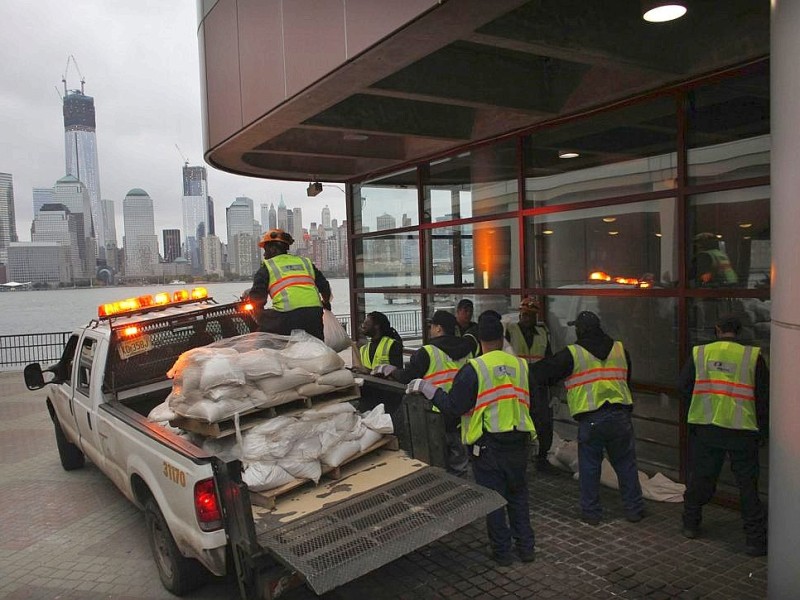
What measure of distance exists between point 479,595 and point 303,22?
17.0 ft

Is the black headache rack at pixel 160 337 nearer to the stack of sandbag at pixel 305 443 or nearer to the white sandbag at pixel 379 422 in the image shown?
the stack of sandbag at pixel 305 443

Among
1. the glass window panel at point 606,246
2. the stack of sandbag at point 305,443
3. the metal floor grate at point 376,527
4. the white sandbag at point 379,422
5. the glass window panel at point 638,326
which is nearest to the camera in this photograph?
the metal floor grate at point 376,527

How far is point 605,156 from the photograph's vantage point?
6797 mm

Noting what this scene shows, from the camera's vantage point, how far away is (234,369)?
A: 4.36 metres

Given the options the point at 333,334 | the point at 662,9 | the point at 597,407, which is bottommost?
the point at 597,407

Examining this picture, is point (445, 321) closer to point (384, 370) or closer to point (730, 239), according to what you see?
point (384, 370)

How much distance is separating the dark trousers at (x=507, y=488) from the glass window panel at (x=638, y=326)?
8.32 feet

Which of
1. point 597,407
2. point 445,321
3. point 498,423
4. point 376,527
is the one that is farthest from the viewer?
point 445,321

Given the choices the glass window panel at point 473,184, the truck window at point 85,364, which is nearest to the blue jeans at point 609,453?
the glass window panel at point 473,184

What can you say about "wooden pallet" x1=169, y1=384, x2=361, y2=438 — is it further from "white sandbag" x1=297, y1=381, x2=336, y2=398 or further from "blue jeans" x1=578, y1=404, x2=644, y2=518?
"blue jeans" x1=578, y1=404, x2=644, y2=518

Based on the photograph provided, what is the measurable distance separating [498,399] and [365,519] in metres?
1.29

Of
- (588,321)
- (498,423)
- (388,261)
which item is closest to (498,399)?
(498,423)

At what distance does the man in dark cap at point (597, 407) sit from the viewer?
205 inches

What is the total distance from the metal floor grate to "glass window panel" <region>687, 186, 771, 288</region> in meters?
3.09
